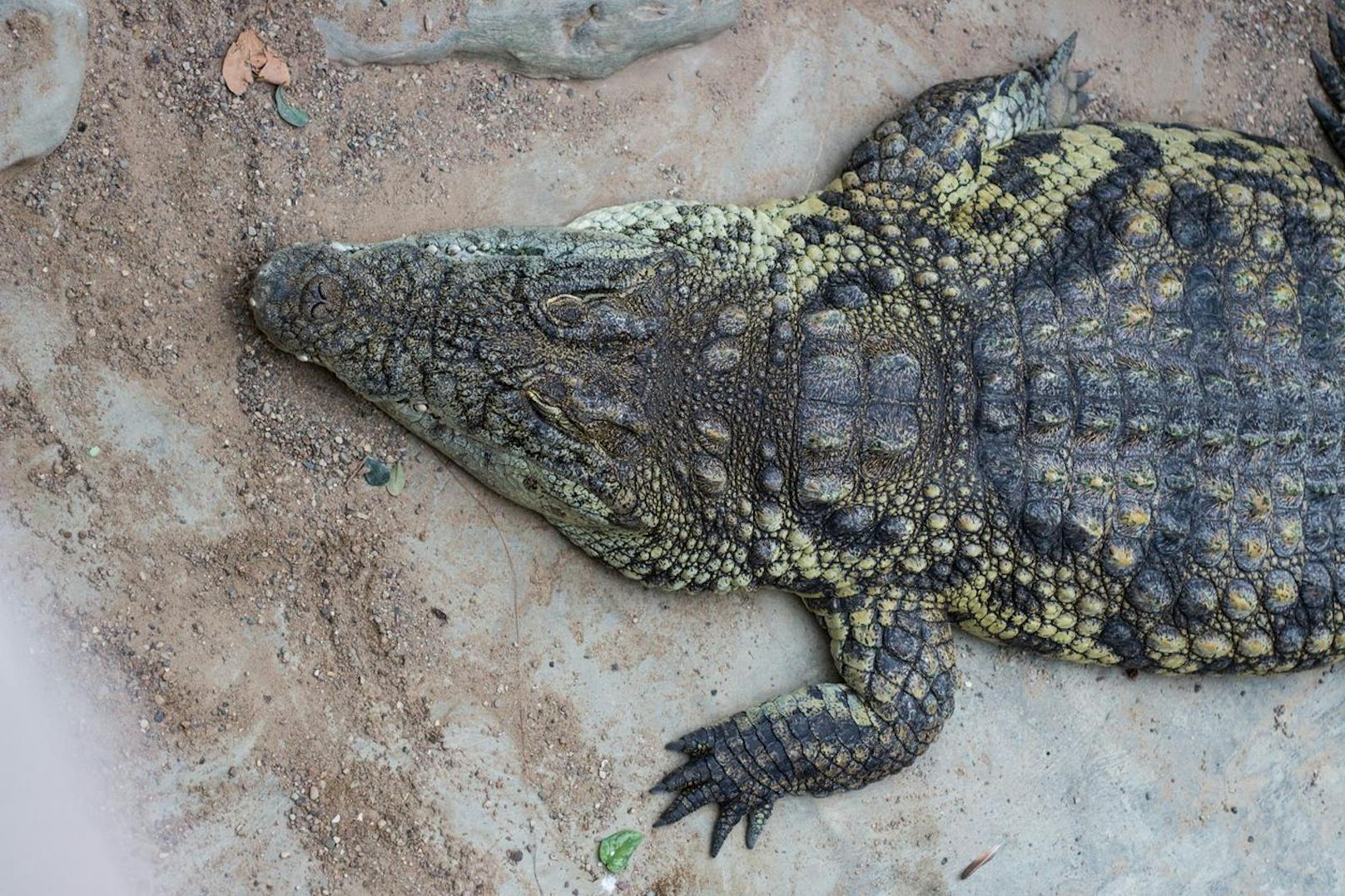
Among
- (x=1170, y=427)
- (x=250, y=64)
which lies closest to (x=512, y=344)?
(x=250, y=64)

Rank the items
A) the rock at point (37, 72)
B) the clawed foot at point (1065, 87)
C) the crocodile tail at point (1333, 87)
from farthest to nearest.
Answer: the crocodile tail at point (1333, 87) → the clawed foot at point (1065, 87) → the rock at point (37, 72)

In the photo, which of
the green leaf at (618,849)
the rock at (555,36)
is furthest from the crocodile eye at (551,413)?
the green leaf at (618,849)

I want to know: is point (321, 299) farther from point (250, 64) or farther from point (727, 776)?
point (727, 776)

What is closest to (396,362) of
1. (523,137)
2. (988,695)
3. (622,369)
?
(622,369)

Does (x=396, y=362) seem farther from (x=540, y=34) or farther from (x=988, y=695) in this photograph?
(x=988, y=695)

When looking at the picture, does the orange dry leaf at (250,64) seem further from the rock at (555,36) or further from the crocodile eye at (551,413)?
the crocodile eye at (551,413)

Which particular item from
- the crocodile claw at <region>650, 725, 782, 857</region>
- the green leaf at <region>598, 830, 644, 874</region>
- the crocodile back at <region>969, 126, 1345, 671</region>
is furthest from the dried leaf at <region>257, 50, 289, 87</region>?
the green leaf at <region>598, 830, 644, 874</region>

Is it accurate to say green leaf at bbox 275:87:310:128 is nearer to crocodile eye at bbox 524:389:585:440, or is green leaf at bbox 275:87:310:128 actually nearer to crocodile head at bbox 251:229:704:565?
crocodile head at bbox 251:229:704:565
